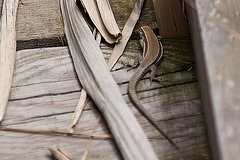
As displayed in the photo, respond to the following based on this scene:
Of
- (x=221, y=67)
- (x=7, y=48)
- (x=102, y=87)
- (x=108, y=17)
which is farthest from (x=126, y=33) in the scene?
(x=221, y=67)

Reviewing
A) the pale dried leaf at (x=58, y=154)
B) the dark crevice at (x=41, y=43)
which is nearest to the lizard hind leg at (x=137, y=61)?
the dark crevice at (x=41, y=43)

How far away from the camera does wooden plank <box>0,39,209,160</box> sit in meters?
1.85

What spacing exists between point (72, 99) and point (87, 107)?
0.11m

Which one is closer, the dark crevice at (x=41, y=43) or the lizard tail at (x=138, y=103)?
the lizard tail at (x=138, y=103)

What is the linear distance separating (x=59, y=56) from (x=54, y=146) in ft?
2.03

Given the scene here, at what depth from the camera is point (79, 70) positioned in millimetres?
2143

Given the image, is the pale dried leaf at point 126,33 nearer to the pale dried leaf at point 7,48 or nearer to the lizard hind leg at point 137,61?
the lizard hind leg at point 137,61

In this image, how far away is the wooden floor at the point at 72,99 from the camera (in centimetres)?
185

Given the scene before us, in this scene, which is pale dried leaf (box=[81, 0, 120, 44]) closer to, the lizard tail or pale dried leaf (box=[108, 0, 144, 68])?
pale dried leaf (box=[108, 0, 144, 68])

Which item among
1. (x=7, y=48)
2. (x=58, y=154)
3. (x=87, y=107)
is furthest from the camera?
(x=7, y=48)

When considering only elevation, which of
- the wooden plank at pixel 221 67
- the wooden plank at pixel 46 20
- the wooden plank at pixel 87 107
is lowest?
the wooden plank at pixel 87 107

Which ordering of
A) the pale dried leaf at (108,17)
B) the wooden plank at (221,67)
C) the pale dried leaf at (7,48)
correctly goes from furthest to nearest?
1. the pale dried leaf at (108,17)
2. the pale dried leaf at (7,48)
3. the wooden plank at (221,67)

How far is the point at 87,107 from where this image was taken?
201 centimetres

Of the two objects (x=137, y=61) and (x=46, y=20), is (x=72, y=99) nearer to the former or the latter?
(x=137, y=61)
